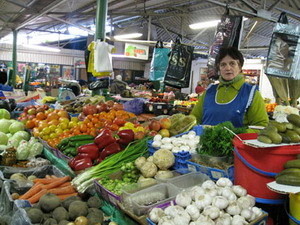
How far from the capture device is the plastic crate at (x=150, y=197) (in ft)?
6.61

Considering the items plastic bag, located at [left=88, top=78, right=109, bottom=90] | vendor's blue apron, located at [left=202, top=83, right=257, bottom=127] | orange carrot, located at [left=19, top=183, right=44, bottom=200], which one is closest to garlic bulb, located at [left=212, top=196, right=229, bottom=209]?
vendor's blue apron, located at [left=202, top=83, right=257, bottom=127]

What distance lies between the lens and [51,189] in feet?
9.98

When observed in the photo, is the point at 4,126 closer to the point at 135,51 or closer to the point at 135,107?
the point at 135,107

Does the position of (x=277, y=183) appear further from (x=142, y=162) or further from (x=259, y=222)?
(x=142, y=162)

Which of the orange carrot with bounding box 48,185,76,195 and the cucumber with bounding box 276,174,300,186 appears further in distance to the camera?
the orange carrot with bounding box 48,185,76,195

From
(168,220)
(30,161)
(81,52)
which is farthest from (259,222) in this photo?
(81,52)

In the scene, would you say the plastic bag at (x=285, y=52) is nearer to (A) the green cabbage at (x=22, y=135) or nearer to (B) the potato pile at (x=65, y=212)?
(B) the potato pile at (x=65, y=212)

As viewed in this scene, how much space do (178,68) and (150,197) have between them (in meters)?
4.77

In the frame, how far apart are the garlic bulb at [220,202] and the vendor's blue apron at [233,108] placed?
135 centimetres

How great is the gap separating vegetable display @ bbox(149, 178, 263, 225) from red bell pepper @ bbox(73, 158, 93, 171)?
1.33 m

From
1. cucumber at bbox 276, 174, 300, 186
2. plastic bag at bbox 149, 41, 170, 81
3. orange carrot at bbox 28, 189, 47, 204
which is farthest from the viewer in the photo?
plastic bag at bbox 149, 41, 170, 81

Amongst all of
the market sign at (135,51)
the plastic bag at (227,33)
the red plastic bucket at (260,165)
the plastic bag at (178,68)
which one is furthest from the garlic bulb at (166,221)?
the market sign at (135,51)

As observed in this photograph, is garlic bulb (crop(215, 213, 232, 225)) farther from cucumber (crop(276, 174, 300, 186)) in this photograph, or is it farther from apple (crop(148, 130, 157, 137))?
apple (crop(148, 130, 157, 137))

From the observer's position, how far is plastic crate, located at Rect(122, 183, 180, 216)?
2.01m
